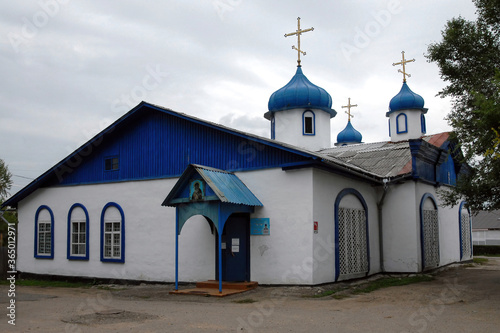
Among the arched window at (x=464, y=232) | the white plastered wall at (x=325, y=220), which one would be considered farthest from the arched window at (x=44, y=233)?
the arched window at (x=464, y=232)

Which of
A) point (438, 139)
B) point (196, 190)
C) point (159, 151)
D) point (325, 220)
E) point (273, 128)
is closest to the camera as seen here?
point (196, 190)

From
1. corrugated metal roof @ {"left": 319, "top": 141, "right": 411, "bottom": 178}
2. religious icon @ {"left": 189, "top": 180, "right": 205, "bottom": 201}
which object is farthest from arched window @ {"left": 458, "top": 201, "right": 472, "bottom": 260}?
religious icon @ {"left": 189, "top": 180, "right": 205, "bottom": 201}

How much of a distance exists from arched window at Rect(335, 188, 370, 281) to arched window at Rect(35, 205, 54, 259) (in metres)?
10.4

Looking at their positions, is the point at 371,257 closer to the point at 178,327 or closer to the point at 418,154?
the point at 418,154

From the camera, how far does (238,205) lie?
13.5 meters

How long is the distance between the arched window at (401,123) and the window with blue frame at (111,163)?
13.5 m

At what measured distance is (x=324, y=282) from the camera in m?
13.6

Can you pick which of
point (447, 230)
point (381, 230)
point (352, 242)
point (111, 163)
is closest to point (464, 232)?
point (447, 230)

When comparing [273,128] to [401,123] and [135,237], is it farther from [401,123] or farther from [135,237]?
[135,237]

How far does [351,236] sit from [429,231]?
417 cm

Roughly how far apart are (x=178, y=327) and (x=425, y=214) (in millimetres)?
11596

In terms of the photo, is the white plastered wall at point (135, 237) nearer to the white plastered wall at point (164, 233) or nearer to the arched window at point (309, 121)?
the white plastered wall at point (164, 233)

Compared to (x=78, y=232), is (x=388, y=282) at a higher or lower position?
lower

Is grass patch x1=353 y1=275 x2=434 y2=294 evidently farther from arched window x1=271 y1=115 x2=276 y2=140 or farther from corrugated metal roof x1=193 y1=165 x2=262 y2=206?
arched window x1=271 y1=115 x2=276 y2=140
